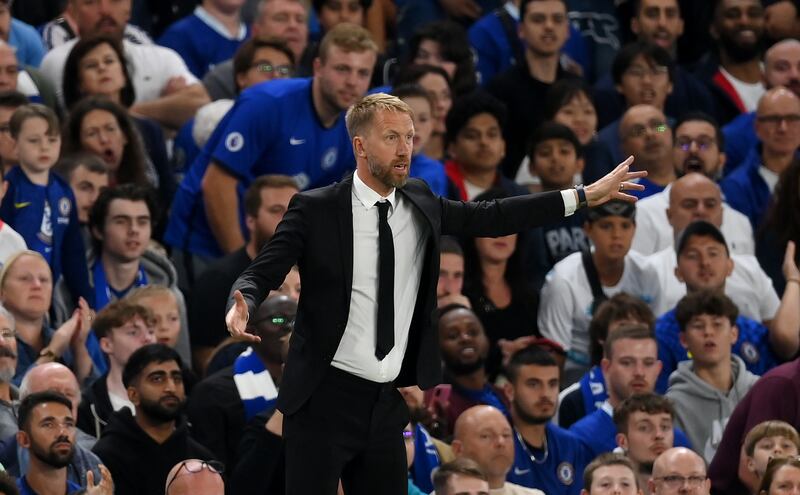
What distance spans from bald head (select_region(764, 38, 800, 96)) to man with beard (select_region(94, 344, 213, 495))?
5.69 m

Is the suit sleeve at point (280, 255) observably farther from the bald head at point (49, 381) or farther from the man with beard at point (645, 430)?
the man with beard at point (645, 430)

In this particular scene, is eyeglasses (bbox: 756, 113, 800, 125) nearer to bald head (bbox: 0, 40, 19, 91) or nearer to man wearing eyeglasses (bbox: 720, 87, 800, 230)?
man wearing eyeglasses (bbox: 720, 87, 800, 230)

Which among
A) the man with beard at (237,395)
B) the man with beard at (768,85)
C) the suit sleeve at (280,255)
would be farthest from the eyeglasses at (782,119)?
the suit sleeve at (280,255)

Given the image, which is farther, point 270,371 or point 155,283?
point 155,283

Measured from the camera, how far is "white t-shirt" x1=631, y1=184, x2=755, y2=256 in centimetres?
1066

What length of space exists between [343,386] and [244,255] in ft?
13.7

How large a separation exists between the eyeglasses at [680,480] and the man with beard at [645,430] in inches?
21.7

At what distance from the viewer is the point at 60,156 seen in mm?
9648

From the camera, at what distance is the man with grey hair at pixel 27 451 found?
7449mm

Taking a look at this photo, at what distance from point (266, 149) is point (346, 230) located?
4863 millimetres

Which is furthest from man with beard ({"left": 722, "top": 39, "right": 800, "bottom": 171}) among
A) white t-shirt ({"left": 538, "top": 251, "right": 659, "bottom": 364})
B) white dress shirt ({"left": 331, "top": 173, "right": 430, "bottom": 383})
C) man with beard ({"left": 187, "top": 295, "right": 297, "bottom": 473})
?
white dress shirt ({"left": 331, "top": 173, "right": 430, "bottom": 383})

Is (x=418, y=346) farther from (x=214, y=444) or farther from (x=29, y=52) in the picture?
(x=29, y=52)

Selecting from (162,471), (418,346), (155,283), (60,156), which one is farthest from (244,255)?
(418,346)

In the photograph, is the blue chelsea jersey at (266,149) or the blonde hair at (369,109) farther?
the blue chelsea jersey at (266,149)
